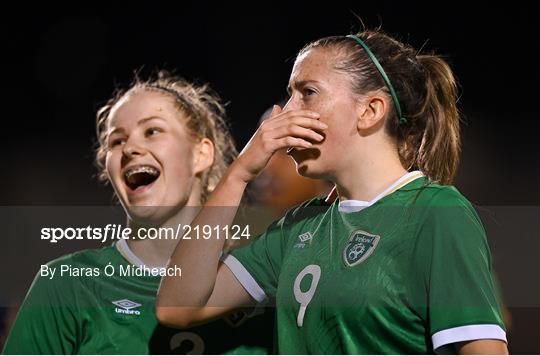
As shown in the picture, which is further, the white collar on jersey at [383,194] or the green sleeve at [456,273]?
the white collar on jersey at [383,194]

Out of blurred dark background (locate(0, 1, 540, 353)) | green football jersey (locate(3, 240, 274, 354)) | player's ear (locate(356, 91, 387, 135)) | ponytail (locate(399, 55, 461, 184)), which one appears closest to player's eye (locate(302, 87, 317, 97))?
player's ear (locate(356, 91, 387, 135))

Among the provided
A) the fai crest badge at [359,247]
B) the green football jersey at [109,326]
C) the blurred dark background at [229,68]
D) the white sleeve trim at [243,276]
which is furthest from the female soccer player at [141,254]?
the blurred dark background at [229,68]

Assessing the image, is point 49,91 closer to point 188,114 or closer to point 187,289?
point 188,114

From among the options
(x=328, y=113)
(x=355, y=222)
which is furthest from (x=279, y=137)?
(x=355, y=222)

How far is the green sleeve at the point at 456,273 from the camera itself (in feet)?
4.83

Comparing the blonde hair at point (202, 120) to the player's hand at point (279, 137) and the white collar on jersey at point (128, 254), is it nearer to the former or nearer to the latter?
the white collar on jersey at point (128, 254)

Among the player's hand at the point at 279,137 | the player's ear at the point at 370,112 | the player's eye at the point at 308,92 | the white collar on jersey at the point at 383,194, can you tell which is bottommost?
the white collar on jersey at the point at 383,194

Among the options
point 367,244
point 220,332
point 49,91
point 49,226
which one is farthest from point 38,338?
point 49,91

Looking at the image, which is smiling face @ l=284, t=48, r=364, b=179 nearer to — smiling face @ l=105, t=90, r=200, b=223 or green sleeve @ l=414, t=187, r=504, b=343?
green sleeve @ l=414, t=187, r=504, b=343

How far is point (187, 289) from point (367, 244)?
418mm

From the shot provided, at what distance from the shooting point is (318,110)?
5.83ft

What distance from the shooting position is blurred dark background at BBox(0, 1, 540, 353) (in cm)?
321

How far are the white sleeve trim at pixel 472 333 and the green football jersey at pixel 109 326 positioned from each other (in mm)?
631

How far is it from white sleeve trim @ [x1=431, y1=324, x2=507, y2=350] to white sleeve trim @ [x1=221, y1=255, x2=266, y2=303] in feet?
1.83
